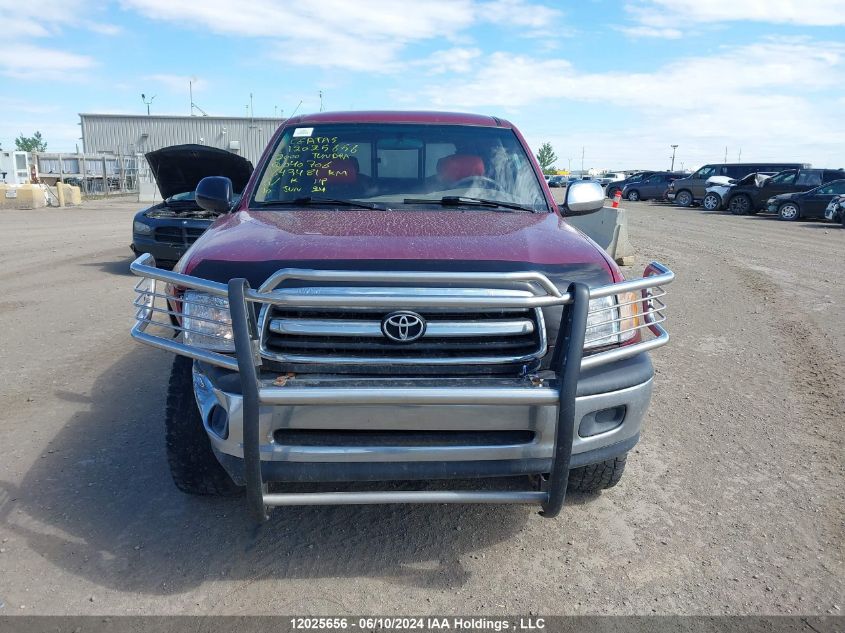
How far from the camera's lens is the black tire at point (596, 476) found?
3270mm

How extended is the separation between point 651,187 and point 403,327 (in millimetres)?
36079

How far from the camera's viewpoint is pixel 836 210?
19391 millimetres

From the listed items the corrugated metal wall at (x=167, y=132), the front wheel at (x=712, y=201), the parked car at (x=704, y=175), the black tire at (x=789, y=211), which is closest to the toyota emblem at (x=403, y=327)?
the black tire at (x=789, y=211)

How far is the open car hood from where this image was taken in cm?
812

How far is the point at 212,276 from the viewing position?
2.70 meters

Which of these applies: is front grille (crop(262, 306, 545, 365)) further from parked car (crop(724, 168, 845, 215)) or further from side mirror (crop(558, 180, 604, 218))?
parked car (crop(724, 168, 845, 215))

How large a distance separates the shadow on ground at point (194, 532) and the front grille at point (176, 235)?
6.00m

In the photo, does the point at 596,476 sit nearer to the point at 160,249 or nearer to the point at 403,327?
the point at 403,327

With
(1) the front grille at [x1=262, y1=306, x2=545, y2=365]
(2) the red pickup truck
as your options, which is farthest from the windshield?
(1) the front grille at [x1=262, y1=306, x2=545, y2=365]

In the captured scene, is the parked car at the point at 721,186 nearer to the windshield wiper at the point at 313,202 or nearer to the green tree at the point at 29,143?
the windshield wiper at the point at 313,202

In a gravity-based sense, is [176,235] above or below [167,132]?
below

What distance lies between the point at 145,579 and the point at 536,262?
201 cm

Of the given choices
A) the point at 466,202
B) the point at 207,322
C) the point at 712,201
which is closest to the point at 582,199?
the point at 466,202

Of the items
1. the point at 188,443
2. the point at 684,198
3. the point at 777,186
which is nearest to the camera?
the point at 188,443
